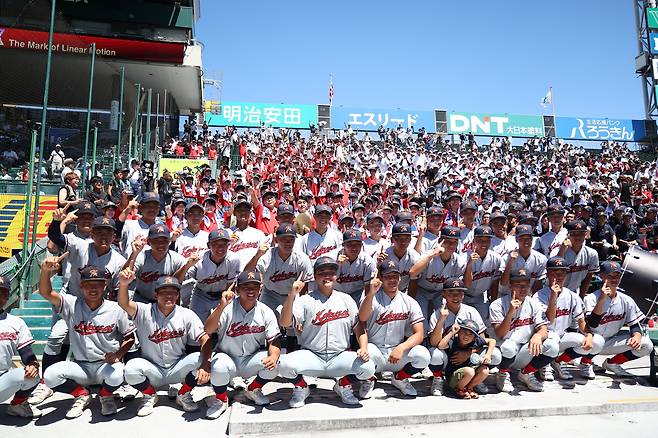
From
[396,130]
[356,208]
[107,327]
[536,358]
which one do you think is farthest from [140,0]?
[536,358]

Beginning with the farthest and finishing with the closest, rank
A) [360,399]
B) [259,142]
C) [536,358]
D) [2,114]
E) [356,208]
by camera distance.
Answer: [259,142]
[2,114]
[356,208]
[536,358]
[360,399]

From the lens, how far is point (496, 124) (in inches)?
1405

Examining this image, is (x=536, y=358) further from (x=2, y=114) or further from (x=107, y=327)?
(x=2, y=114)

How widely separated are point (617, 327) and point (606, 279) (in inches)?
26.6

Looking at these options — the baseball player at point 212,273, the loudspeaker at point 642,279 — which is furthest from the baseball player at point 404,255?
the loudspeaker at point 642,279

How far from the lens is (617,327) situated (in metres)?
6.41

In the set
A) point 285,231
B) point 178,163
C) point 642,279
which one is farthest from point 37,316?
point 178,163

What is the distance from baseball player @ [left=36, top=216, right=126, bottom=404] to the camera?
528 cm

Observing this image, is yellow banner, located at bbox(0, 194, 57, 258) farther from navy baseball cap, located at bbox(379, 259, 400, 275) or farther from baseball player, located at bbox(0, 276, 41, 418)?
navy baseball cap, located at bbox(379, 259, 400, 275)

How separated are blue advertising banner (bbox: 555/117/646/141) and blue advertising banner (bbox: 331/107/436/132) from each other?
1045cm

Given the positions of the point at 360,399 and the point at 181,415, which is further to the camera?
the point at 360,399

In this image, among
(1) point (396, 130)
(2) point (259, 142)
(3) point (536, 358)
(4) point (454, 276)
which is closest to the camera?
(3) point (536, 358)

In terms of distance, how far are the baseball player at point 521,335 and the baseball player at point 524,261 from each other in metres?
0.57

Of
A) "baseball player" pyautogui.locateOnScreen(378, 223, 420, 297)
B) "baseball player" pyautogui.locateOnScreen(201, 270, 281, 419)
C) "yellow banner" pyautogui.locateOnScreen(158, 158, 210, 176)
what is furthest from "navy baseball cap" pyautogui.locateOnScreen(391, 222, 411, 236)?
"yellow banner" pyautogui.locateOnScreen(158, 158, 210, 176)
